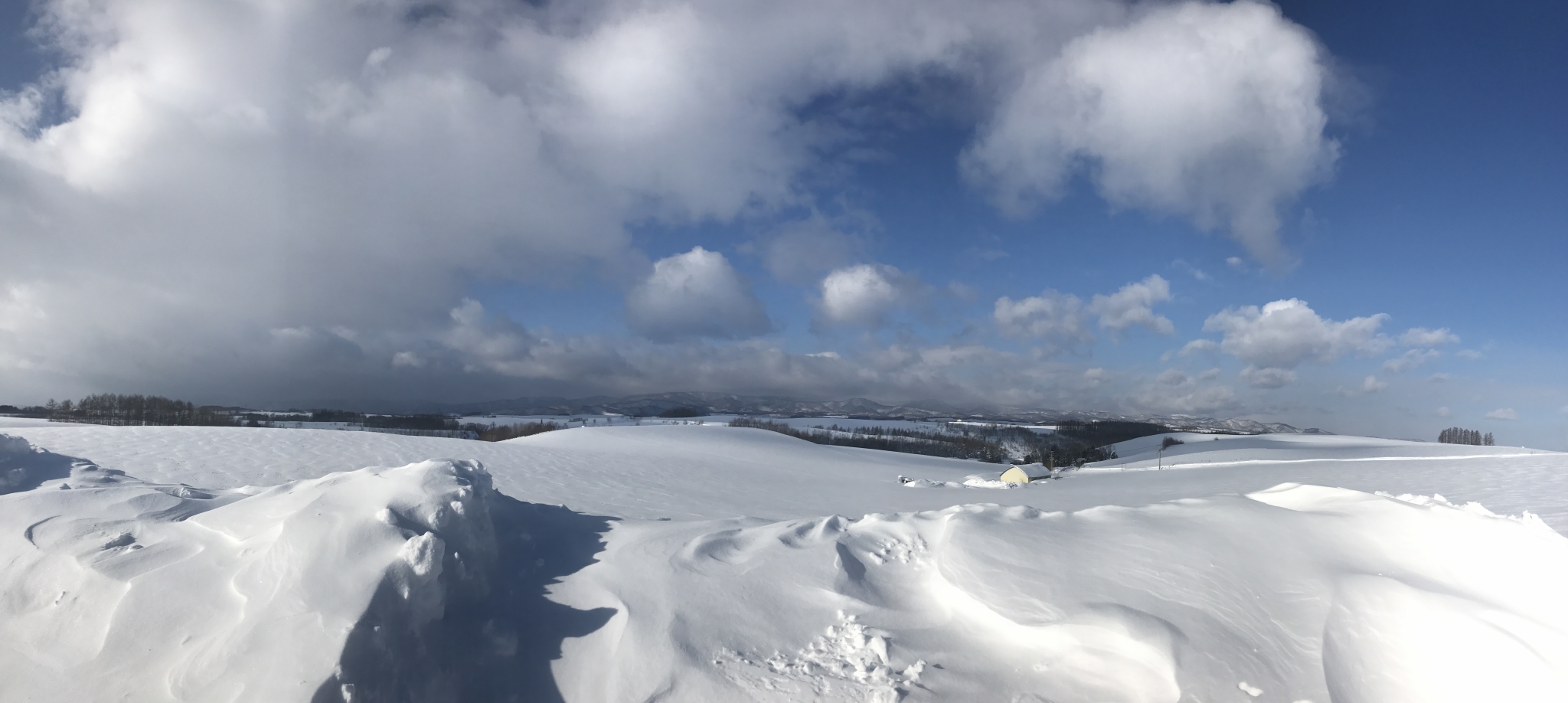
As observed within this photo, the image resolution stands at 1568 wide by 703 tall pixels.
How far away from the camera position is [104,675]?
10.6 feet

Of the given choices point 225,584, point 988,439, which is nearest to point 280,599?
point 225,584

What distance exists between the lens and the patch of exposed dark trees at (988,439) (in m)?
62.4

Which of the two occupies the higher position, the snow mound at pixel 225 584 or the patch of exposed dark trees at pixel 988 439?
the snow mound at pixel 225 584

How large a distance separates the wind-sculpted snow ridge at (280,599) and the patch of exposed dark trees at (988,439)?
43.6 m

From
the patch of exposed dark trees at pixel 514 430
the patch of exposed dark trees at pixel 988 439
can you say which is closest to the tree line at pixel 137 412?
the patch of exposed dark trees at pixel 514 430

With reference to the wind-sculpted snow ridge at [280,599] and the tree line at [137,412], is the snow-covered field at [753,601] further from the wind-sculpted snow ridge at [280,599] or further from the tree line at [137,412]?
the tree line at [137,412]

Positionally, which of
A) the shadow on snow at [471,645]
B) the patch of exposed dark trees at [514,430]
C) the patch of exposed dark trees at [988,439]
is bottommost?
the patch of exposed dark trees at [988,439]

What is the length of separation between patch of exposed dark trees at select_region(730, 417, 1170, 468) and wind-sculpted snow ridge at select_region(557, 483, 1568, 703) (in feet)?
133

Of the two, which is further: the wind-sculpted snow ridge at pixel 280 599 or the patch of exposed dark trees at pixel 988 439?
the patch of exposed dark trees at pixel 988 439

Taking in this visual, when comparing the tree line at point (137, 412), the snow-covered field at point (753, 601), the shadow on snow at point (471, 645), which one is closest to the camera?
the shadow on snow at point (471, 645)

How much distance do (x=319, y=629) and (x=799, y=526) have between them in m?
3.56

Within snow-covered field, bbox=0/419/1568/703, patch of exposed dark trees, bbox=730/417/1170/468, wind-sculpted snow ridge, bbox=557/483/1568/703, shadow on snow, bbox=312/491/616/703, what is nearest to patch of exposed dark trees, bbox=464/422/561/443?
patch of exposed dark trees, bbox=730/417/1170/468

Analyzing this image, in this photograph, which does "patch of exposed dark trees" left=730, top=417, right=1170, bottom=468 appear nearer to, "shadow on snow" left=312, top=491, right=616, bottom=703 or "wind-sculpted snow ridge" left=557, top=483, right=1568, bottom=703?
"wind-sculpted snow ridge" left=557, top=483, right=1568, bottom=703

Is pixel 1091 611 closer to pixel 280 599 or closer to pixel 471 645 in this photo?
pixel 471 645
